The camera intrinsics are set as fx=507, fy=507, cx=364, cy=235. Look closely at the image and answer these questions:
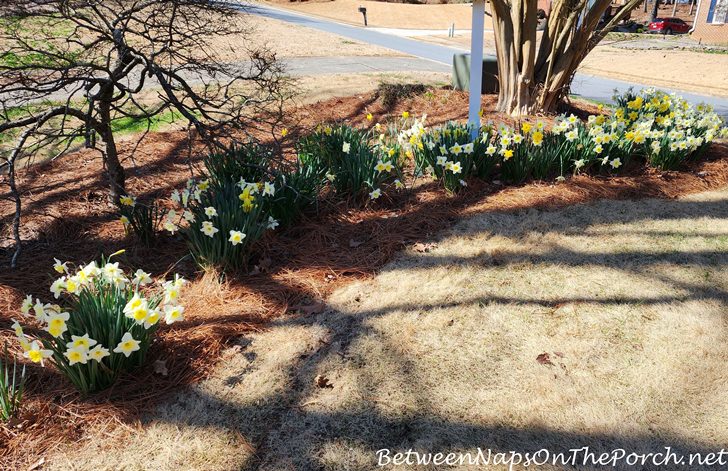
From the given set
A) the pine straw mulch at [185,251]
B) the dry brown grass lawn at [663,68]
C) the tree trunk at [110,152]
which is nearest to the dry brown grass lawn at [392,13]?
the dry brown grass lawn at [663,68]

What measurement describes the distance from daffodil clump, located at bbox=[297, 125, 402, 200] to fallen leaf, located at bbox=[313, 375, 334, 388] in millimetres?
1820

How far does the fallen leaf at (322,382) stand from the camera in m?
2.45

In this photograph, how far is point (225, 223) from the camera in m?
3.14

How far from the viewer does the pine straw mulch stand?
2.29m

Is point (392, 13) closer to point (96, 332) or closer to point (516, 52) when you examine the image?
point (516, 52)

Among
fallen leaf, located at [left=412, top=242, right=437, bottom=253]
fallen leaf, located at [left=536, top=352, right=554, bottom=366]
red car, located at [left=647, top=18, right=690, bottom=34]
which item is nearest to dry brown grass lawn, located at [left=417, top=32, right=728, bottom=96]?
fallen leaf, located at [left=412, top=242, right=437, bottom=253]

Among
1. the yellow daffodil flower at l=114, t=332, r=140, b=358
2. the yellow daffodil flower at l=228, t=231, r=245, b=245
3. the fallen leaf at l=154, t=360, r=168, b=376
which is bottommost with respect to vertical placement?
the fallen leaf at l=154, t=360, r=168, b=376

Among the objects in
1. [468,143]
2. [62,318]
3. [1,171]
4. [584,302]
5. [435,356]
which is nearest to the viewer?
[62,318]

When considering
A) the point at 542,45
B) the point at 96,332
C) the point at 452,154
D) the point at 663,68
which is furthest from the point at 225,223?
the point at 663,68

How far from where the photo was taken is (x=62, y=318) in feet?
7.08

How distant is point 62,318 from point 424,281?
200 cm

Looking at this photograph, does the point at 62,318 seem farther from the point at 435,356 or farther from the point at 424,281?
the point at 424,281

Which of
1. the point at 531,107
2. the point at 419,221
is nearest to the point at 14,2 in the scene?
the point at 419,221

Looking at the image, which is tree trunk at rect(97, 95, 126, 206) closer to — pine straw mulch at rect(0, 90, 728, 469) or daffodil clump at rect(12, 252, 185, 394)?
pine straw mulch at rect(0, 90, 728, 469)
